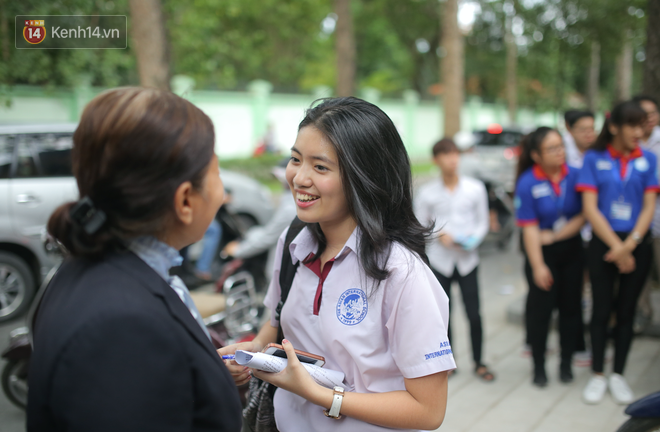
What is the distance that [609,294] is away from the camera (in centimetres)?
360

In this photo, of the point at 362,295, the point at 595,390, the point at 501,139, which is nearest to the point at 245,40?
the point at 501,139

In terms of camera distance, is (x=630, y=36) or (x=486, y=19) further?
(x=486, y=19)

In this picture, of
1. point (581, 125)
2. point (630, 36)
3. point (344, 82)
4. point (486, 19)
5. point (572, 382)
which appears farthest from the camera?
point (486, 19)

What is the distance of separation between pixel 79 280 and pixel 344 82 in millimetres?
13939

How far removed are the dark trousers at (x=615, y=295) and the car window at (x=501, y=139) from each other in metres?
11.8

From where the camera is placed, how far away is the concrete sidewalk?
337cm

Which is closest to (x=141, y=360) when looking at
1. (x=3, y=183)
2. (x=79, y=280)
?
(x=79, y=280)

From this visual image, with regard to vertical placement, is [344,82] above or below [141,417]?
above

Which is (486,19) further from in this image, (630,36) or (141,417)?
(141,417)

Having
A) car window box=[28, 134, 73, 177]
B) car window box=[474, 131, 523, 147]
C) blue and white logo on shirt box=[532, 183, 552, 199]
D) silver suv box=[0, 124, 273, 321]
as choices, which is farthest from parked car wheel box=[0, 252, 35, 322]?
car window box=[474, 131, 523, 147]

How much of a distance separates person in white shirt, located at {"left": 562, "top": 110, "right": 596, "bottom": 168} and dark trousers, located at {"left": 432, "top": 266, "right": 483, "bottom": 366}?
125 cm

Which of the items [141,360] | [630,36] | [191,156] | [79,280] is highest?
[630,36]

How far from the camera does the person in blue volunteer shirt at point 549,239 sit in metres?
3.73

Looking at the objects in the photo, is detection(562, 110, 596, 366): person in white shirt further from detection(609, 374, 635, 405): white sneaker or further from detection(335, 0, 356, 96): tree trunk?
detection(335, 0, 356, 96): tree trunk
